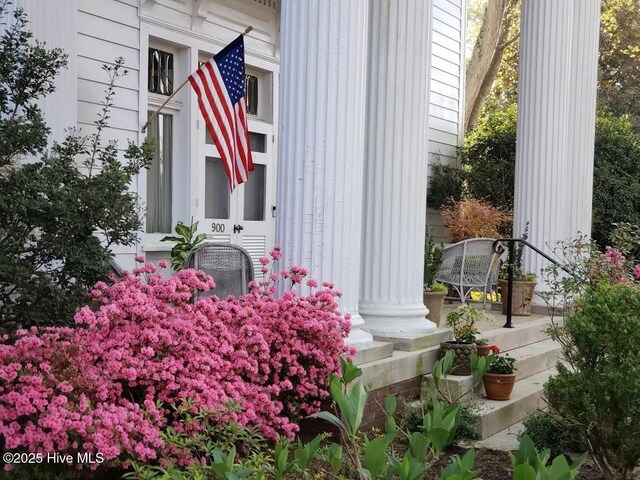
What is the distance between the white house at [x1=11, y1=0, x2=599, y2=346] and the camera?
5.66 meters

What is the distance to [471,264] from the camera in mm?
10484

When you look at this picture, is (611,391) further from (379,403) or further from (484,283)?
(484,283)

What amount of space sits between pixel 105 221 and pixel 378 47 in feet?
10.9

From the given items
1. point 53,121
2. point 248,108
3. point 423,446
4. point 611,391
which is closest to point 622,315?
point 611,391

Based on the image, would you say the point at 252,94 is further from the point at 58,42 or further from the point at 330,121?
the point at 330,121

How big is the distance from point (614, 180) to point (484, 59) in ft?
29.1

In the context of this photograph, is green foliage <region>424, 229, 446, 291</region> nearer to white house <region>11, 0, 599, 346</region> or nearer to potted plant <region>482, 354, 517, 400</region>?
white house <region>11, 0, 599, 346</region>

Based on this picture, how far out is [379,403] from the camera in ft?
19.0

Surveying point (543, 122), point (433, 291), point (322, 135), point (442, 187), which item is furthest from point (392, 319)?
point (442, 187)

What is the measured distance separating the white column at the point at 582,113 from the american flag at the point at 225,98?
515 cm

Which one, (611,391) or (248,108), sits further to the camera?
(248,108)

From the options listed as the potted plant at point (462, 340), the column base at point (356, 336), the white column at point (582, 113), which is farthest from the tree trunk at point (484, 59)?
the column base at point (356, 336)

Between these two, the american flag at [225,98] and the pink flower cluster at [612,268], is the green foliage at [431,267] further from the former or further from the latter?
the american flag at [225,98]

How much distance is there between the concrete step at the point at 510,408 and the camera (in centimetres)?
605
